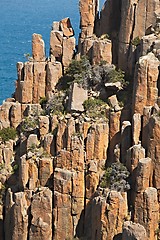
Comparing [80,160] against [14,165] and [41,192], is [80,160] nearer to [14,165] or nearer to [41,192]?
[41,192]

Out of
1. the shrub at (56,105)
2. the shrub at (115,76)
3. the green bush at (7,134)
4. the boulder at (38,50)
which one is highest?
the boulder at (38,50)

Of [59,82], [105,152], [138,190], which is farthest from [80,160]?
[59,82]

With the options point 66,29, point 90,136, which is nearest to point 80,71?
point 66,29

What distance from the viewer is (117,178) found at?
47.1m

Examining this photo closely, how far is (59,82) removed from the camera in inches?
2315

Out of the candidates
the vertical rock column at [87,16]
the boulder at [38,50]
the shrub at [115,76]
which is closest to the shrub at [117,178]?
the shrub at [115,76]

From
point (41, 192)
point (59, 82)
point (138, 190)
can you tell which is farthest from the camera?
point (59, 82)

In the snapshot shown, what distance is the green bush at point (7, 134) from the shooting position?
189 ft

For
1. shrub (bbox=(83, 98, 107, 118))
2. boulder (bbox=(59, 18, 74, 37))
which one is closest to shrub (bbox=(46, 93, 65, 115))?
shrub (bbox=(83, 98, 107, 118))

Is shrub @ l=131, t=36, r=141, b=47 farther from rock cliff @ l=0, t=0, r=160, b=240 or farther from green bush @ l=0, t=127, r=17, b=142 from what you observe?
green bush @ l=0, t=127, r=17, b=142

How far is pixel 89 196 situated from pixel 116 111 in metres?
6.68

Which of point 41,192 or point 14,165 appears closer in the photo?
point 41,192

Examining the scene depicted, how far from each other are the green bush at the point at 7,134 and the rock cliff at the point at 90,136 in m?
0.13

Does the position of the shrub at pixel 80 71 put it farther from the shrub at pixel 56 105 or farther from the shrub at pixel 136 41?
the shrub at pixel 136 41
